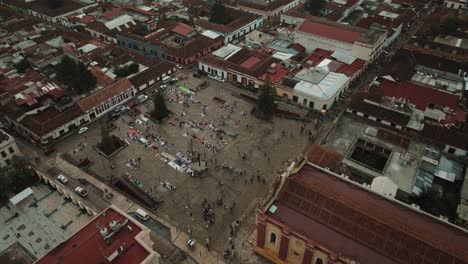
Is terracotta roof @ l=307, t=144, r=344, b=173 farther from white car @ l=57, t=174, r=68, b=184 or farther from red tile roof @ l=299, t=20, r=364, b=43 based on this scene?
red tile roof @ l=299, t=20, r=364, b=43

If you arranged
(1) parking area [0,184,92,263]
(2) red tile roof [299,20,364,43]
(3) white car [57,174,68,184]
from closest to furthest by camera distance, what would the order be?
(1) parking area [0,184,92,263]
(3) white car [57,174,68,184]
(2) red tile roof [299,20,364,43]

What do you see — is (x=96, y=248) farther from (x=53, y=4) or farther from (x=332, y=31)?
(x=53, y=4)

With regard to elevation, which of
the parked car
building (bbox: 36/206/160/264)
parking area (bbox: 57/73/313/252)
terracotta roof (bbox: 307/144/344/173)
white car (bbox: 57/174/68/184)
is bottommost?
parking area (bbox: 57/73/313/252)

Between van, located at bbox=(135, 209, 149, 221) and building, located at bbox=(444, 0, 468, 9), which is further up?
building, located at bbox=(444, 0, 468, 9)

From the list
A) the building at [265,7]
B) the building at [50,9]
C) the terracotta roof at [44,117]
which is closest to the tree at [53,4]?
the building at [50,9]

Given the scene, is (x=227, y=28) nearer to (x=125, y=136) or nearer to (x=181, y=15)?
(x=181, y=15)

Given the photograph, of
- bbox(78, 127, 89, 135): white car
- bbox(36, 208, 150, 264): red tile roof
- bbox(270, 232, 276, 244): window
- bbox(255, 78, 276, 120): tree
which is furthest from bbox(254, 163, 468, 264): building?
bbox(78, 127, 89, 135): white car

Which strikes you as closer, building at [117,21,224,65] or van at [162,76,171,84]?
van at [162,76,171,84]

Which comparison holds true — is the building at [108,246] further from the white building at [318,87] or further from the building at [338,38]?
the building at [338,38]
